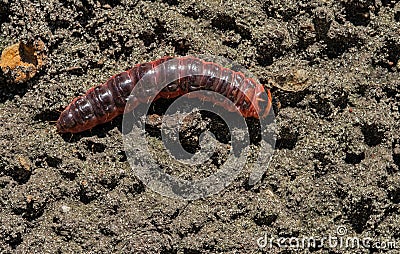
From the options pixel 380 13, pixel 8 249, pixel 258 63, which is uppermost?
pixel 380 13

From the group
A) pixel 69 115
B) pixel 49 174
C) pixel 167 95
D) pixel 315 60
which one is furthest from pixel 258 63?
pixel 49 174

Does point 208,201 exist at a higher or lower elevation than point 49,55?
lower

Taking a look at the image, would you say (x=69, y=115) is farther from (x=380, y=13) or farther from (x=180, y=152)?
(x=380, y=13)

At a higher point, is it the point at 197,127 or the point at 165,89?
the point at 165,89
